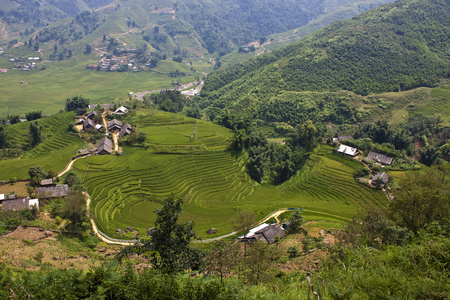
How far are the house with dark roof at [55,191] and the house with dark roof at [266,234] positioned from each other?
63.2 ft

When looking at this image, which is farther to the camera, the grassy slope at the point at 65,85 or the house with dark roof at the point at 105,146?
the grassy slope at the point at 65,85

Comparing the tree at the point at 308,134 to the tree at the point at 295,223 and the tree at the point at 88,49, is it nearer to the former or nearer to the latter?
the tree at the point at 295,223

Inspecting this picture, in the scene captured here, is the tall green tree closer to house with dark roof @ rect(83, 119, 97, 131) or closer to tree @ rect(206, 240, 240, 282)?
house with dark roof @ rect(83, 119, 97, 131)

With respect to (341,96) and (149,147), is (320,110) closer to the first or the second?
(341,96)

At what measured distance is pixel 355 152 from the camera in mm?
43969

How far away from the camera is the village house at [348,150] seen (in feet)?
144

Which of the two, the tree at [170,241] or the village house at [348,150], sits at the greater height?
the tree at [170,241]

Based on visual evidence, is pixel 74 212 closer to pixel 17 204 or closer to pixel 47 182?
pixel 17 204

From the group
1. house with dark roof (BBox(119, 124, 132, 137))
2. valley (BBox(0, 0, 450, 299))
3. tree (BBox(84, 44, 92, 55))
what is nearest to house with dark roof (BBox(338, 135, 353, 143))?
valley (BBox(0, 0, 450, 299))

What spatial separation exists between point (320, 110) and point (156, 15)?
152 metres

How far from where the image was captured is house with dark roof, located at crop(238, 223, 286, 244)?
23.5 meters

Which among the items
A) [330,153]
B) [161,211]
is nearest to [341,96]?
[330,153]

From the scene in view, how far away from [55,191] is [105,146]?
10.8 meters

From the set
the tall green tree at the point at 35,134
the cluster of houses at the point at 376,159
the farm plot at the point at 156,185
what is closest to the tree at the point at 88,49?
the tall green tree at the point at 35,134
